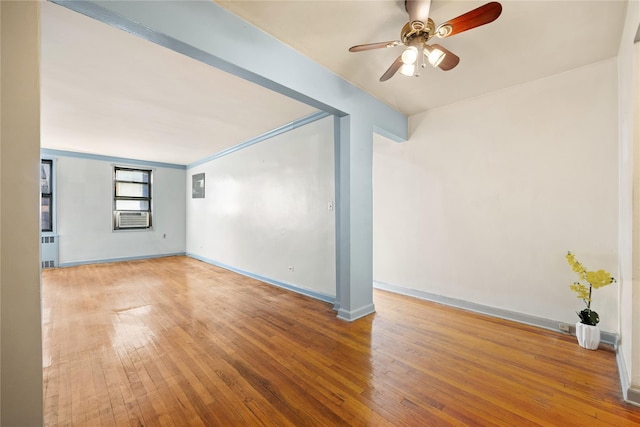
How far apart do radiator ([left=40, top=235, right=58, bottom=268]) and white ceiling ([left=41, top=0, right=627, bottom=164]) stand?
2.96 meters

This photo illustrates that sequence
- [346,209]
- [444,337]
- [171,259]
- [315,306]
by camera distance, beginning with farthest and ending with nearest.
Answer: [171,259]
[315,306]
[346,209]
[444,337]

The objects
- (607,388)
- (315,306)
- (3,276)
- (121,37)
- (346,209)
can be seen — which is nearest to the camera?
(3,276)

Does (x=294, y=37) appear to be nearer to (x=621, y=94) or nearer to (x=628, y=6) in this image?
(x=628, y=6)

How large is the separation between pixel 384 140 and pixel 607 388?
335 cm

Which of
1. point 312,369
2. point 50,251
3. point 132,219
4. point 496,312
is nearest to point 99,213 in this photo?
point 132,219

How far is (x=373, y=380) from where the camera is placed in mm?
1838

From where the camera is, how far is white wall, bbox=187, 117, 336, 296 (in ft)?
12.0

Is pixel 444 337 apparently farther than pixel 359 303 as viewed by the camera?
No

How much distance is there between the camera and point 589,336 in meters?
2.25

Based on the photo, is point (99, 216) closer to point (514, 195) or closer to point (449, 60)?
point (449, 60)

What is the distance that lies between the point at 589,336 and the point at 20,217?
391 cm

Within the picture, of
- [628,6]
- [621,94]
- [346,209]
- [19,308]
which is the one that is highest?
[628,6]

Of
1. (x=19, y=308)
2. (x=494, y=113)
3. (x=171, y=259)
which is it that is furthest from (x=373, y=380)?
(x=171, y=259)

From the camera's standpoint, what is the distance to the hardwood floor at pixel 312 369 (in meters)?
1.54
